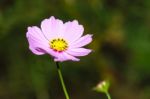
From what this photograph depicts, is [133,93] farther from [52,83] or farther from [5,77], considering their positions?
[5,77]

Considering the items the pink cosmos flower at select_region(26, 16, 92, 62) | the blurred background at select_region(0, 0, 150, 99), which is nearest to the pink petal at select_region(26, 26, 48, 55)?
the pink cosmos flower at select_region(26, 16, 92, 62)

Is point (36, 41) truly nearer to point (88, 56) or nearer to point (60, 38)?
point (60, 38)

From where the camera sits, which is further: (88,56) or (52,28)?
(88,56)

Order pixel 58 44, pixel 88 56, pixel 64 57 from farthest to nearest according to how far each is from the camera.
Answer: pixel 88 56 < pixel 58 44 < pixel 64 57

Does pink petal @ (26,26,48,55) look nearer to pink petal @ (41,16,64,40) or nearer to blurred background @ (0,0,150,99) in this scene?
pink petal @ (41,16,64,40)

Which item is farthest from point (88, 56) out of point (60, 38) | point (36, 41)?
point (36, 41)

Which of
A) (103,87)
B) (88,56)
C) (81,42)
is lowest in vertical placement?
(103,87)

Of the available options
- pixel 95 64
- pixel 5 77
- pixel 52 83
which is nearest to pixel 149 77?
pixel 95 64
